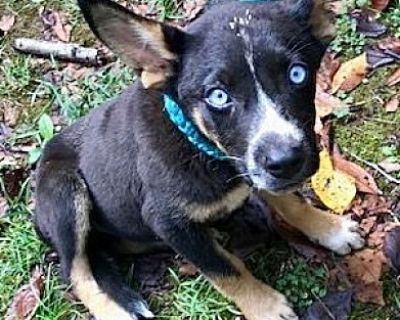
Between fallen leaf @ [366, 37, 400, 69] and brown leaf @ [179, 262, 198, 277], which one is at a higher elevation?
fallen leaf @ [366, 37, 400, 69]

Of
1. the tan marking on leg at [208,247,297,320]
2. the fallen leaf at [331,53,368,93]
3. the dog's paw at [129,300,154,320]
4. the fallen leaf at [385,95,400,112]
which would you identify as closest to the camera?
the tan marking on leg at [208,247,297,320]

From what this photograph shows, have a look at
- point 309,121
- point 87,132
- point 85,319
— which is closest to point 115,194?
point 87,132

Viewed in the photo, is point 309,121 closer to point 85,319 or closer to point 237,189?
point 237,189

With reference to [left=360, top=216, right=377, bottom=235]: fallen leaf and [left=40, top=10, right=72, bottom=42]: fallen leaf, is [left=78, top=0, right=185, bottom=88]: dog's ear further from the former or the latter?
[left=40, top=10, right=72, bottom=42]: fallen leaf

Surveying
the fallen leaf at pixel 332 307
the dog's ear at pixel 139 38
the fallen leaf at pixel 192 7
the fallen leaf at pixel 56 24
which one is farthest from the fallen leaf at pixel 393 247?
the fallen leaf at pixel 56 24

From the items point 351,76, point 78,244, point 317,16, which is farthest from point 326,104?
point 78,244

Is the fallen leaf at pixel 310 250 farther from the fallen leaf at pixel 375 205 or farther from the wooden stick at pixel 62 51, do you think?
the wooden stick at pixel 62 51

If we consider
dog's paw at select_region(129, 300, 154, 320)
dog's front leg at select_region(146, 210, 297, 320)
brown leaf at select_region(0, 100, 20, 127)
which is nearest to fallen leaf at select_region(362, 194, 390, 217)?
dog's front leg at select_region(146, 210, 297, 320)
